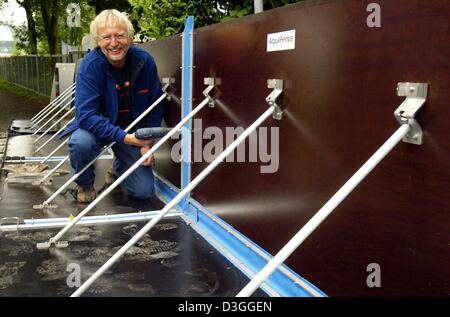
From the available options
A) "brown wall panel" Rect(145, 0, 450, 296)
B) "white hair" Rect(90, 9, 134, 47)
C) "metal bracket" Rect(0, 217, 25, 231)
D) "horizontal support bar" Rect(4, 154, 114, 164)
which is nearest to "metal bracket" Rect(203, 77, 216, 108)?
"brown wall panel" Rect(145, 0, 450, 296)

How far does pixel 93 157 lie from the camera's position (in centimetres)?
384

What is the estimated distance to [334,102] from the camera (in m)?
1.99

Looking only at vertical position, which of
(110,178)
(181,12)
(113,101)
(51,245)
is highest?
(181,12)

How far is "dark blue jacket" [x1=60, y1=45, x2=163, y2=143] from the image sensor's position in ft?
12.0

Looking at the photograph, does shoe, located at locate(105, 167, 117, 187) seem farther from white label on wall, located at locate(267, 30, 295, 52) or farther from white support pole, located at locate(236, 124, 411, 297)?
white support pole, located at locate(236, 124, 411, 297)

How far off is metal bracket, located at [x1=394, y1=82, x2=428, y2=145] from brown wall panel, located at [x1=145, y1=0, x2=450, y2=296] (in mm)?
23

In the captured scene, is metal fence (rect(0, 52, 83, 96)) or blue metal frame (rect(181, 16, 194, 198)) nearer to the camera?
blue metal frame (rect(181, 16, 194, 198))

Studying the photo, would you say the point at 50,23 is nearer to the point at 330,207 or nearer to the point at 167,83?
the point at 167,83

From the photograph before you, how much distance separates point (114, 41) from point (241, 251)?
1.82m

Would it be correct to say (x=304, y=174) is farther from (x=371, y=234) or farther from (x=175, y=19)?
(x=175, y=19)

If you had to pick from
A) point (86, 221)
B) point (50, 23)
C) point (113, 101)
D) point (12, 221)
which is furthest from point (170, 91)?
point (50, 23)

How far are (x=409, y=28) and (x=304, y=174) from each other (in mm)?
813

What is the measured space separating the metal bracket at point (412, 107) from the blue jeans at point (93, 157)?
2578mm

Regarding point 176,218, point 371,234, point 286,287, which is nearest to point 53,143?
point 176,218
